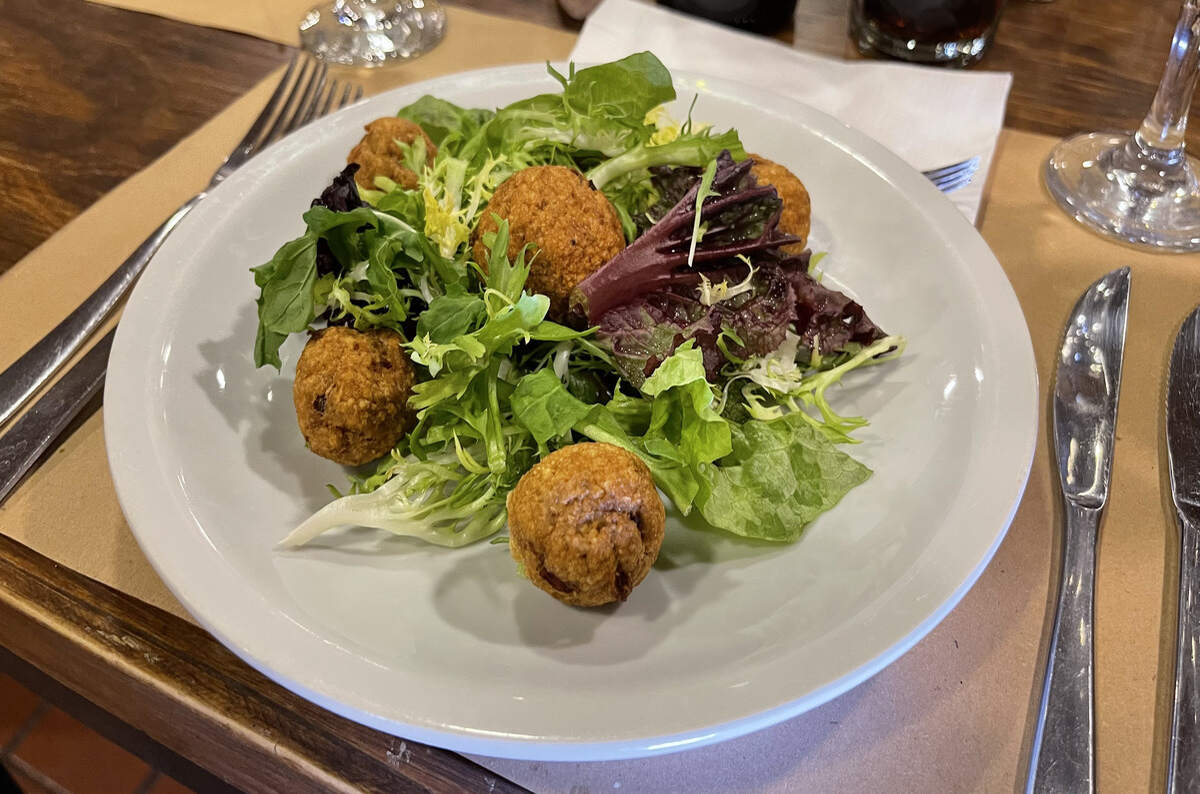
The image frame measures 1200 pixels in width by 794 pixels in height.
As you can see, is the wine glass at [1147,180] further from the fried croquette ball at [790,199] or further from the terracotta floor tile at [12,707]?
the terracotta floor tile at [12,707]

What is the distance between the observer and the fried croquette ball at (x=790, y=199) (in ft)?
4.19

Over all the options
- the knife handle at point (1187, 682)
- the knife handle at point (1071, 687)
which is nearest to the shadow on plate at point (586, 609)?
the knife handle at point (1071, 687)

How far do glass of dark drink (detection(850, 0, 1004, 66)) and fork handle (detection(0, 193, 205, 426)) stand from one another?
62.5 inches

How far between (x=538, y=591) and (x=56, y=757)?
1.26 metres

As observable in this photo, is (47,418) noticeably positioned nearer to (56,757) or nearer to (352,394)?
(352,394)

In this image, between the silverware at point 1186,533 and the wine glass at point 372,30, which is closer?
the silverware at point 1186,533

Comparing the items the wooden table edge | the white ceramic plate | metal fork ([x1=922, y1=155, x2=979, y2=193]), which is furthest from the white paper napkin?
the wooden table edge

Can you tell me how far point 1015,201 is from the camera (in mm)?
1607

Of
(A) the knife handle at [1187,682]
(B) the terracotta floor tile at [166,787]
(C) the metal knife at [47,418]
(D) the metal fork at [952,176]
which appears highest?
(D) the metal fork at [952,176]

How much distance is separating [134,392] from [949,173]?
1.39 metres

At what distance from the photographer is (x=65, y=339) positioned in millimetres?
1313

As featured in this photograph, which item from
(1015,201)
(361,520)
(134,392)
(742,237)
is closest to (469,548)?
(361,520)

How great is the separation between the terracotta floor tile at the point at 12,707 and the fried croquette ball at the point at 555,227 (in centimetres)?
106

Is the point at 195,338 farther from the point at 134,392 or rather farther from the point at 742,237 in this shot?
the point at 742,237
